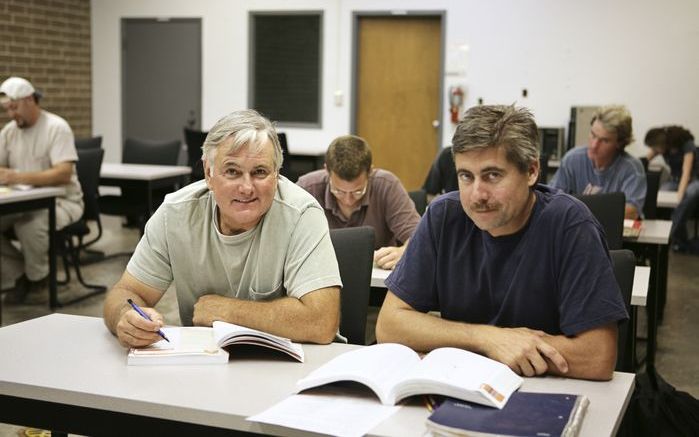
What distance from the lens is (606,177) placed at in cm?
482

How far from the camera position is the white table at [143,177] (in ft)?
21.2

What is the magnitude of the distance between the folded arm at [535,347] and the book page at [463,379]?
0.22 feet

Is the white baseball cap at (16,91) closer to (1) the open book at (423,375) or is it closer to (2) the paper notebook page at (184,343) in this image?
(2) the paper notebook page at (184,343)

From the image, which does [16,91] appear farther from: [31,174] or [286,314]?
[286,314]

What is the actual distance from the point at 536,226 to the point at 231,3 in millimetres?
8637

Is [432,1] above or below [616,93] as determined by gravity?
above

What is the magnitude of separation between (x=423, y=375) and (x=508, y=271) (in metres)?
0.51

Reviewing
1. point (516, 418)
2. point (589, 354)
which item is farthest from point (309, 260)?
point (516, 418)

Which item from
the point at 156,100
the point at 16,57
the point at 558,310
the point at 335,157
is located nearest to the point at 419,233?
the point at 558,310

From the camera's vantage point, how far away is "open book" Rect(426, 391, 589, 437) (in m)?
1.47

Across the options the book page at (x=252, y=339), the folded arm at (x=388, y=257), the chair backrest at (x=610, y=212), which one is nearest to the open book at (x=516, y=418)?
the book page at (x=252, y=339)

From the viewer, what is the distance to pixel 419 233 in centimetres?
218

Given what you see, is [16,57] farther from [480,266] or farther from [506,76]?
[480,266]

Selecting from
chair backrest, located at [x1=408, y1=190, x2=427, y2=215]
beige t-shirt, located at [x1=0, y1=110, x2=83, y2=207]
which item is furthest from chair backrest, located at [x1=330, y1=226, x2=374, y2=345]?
beige t-shirt, located at [x1=0, y1=110, x2=83, y2=207]
